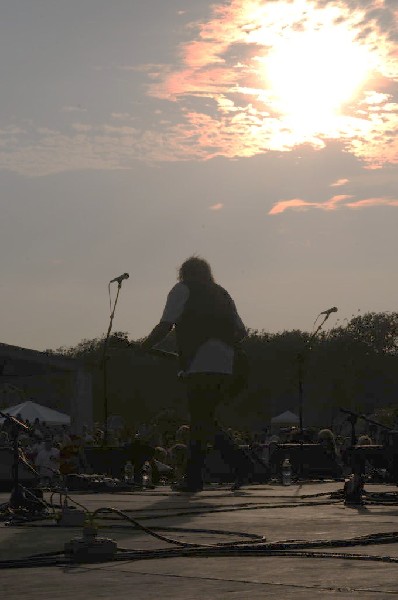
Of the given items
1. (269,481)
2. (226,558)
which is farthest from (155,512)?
(269,481)

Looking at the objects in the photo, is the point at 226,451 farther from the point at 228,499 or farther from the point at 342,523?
the point at 342,523

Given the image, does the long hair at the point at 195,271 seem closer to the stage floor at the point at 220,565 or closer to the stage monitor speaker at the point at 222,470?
the stage monitor speaker at the point at 222,470

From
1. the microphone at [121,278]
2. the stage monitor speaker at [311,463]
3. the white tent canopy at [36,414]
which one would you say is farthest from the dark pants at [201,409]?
the white tent canopy at [36,414]

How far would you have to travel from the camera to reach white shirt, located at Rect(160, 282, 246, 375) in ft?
38.7

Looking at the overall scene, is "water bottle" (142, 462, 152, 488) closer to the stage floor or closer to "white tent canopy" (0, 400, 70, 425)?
the stage floor

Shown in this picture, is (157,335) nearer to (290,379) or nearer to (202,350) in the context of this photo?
(202,350)

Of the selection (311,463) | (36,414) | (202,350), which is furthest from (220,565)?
(36,414)

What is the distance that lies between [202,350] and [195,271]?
0.80 metres

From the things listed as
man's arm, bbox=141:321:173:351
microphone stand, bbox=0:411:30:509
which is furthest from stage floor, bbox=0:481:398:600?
man's arm, bbox=141:321:173:351

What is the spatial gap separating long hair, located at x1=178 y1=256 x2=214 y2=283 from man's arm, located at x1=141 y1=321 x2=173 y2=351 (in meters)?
0.52

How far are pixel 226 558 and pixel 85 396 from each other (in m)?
29.4

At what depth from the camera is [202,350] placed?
38.7 feet

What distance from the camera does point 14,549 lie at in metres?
5.57

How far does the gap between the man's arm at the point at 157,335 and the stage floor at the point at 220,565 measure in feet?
11.8
